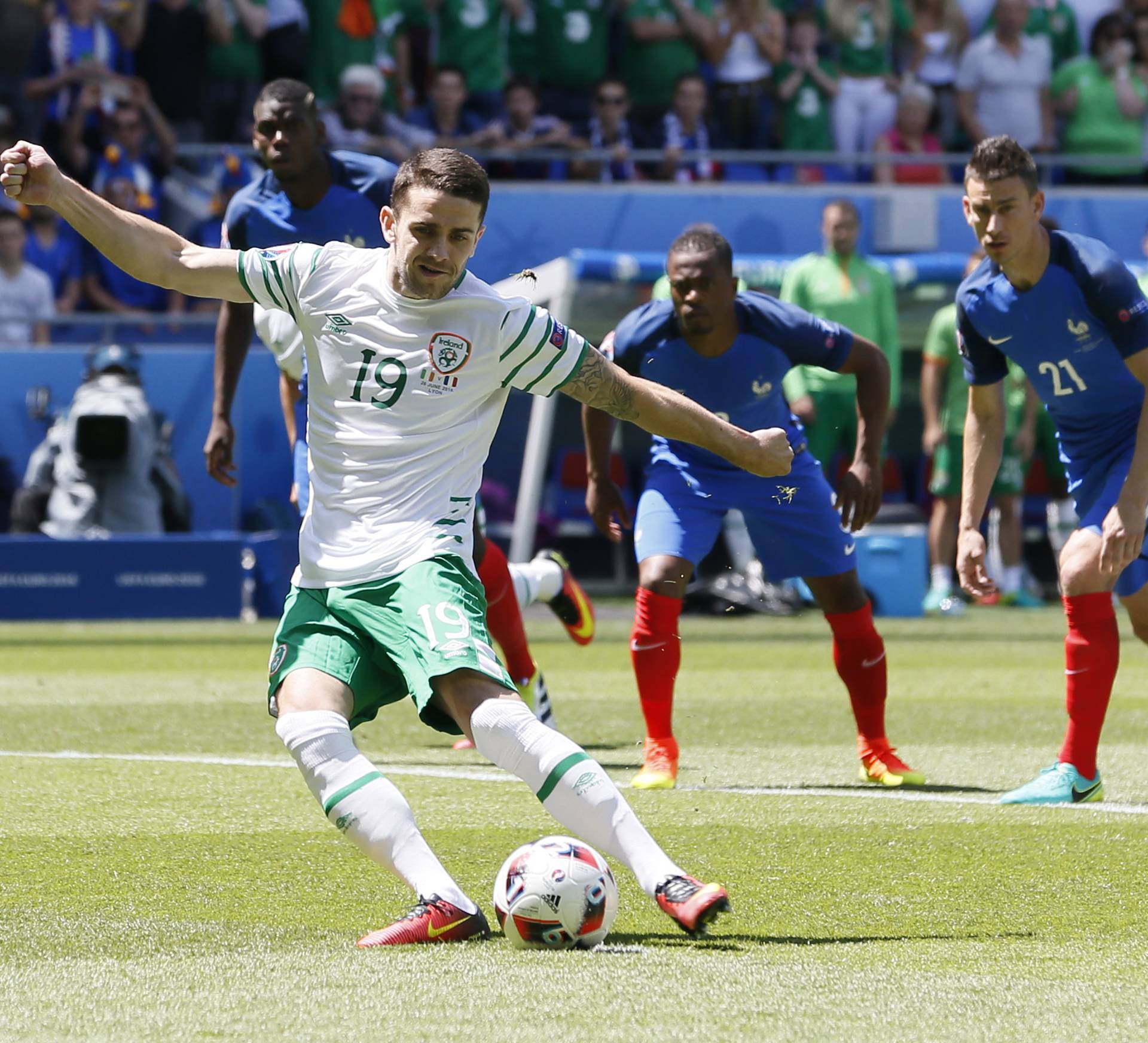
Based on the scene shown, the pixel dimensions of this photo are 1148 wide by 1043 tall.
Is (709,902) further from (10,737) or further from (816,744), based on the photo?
(10,737)

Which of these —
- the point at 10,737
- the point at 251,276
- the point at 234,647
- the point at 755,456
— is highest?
the point at 251,276

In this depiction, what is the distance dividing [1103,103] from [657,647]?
14.0m

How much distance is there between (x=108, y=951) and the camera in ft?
12.4

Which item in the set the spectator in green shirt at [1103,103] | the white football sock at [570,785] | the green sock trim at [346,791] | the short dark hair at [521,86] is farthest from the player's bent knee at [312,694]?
the spectator in green shirt at [1103,103]

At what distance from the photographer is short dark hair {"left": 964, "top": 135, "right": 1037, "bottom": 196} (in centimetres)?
580

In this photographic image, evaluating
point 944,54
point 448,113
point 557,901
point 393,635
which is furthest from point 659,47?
point 557,901

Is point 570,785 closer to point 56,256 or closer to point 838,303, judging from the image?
point 838,303

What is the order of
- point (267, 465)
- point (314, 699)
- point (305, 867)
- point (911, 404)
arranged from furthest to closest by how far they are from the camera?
point (911, 404) → point (267, 465) → point (305, 867) → point (314, 699)

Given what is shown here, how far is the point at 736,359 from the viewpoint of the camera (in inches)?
265

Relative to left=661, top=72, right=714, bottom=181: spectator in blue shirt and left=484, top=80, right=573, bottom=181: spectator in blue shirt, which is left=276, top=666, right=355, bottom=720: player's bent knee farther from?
left=661, top=72, right=714, bottom=181: spectator in blue shirt

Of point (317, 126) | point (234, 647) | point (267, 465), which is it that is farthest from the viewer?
point (267, 465)

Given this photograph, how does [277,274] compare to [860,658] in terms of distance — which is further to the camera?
[860,658]

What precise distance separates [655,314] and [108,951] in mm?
3599

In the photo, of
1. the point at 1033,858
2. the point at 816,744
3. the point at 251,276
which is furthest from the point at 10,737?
the point at 1033,858
